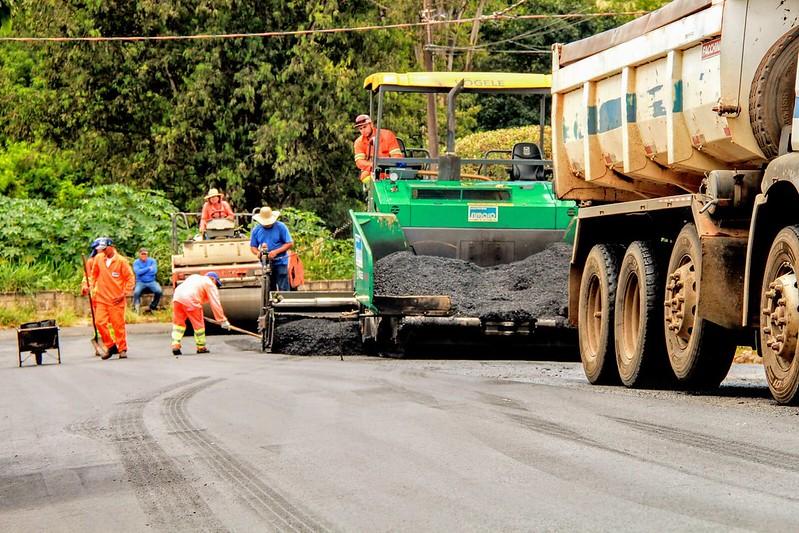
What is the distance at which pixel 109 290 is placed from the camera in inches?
727

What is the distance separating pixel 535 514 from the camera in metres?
5.57

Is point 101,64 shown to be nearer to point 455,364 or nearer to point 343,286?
point 343,286

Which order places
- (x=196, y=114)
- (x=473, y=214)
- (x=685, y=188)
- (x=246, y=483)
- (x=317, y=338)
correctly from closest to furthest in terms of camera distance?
(x=246, y=483) → (x=685, y=188) → (x=473, y=214) → (x=317, y=338) → (x=196, y=114)

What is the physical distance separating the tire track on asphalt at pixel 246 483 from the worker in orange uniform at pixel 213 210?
1365 cm

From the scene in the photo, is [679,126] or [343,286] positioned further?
[343,286]

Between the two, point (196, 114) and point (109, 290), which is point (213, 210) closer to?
point (109, 290)

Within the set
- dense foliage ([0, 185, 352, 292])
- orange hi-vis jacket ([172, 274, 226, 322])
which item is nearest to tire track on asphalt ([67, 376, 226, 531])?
orange hi-vis jacket ([172, 274, 226, 322])

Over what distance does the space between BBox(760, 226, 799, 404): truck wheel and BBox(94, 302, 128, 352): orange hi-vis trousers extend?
1060cm

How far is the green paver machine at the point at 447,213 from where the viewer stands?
48.9 feet

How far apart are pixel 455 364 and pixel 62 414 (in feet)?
15.9

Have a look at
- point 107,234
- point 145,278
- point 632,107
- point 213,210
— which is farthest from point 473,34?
point 632,107

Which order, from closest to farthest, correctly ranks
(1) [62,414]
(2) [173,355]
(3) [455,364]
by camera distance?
(1) [62,414] < (3) [455,364] < (2) [173,355]

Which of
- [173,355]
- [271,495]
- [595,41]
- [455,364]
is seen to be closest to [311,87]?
[173,355]

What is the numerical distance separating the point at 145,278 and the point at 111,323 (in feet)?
26.2
